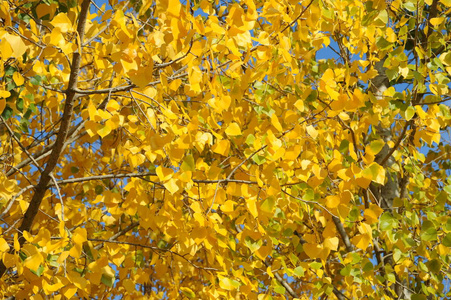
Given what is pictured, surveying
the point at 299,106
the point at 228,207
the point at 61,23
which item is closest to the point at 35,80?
the point at 61,23

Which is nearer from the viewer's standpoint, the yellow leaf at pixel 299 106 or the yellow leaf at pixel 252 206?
the yellow leaf at pixel 252 206

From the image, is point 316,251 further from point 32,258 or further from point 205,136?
point 32,258

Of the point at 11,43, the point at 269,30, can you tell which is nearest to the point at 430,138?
the point at 269,30

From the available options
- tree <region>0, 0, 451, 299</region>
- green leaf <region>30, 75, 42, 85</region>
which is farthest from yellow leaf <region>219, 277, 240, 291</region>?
green leaf <region>30, 75, 42, 85</region>

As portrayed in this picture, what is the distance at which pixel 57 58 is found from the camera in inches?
82.3

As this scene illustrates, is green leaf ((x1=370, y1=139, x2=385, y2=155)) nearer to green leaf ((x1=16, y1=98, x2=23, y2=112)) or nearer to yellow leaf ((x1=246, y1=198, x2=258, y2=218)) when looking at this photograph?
yellow leaf ((x1=246, y1=198, x2=258, y2=218))

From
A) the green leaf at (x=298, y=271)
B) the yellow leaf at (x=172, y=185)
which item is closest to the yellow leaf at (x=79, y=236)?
the yellow leaf at (x=172, y=185)

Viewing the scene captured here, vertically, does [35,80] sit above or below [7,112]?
above

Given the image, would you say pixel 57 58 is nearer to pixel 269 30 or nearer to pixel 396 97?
pixel 269 30

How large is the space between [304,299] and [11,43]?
1959 mm

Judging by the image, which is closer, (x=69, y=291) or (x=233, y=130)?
(x=69, y=291)

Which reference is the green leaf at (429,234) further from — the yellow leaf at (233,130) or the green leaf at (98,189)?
the green leaf at (98,189)

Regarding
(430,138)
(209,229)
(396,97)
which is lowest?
(209,229)

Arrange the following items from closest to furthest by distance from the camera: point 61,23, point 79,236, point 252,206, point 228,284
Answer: point 61,23
point 79,236
point 252,206
point 228,284
